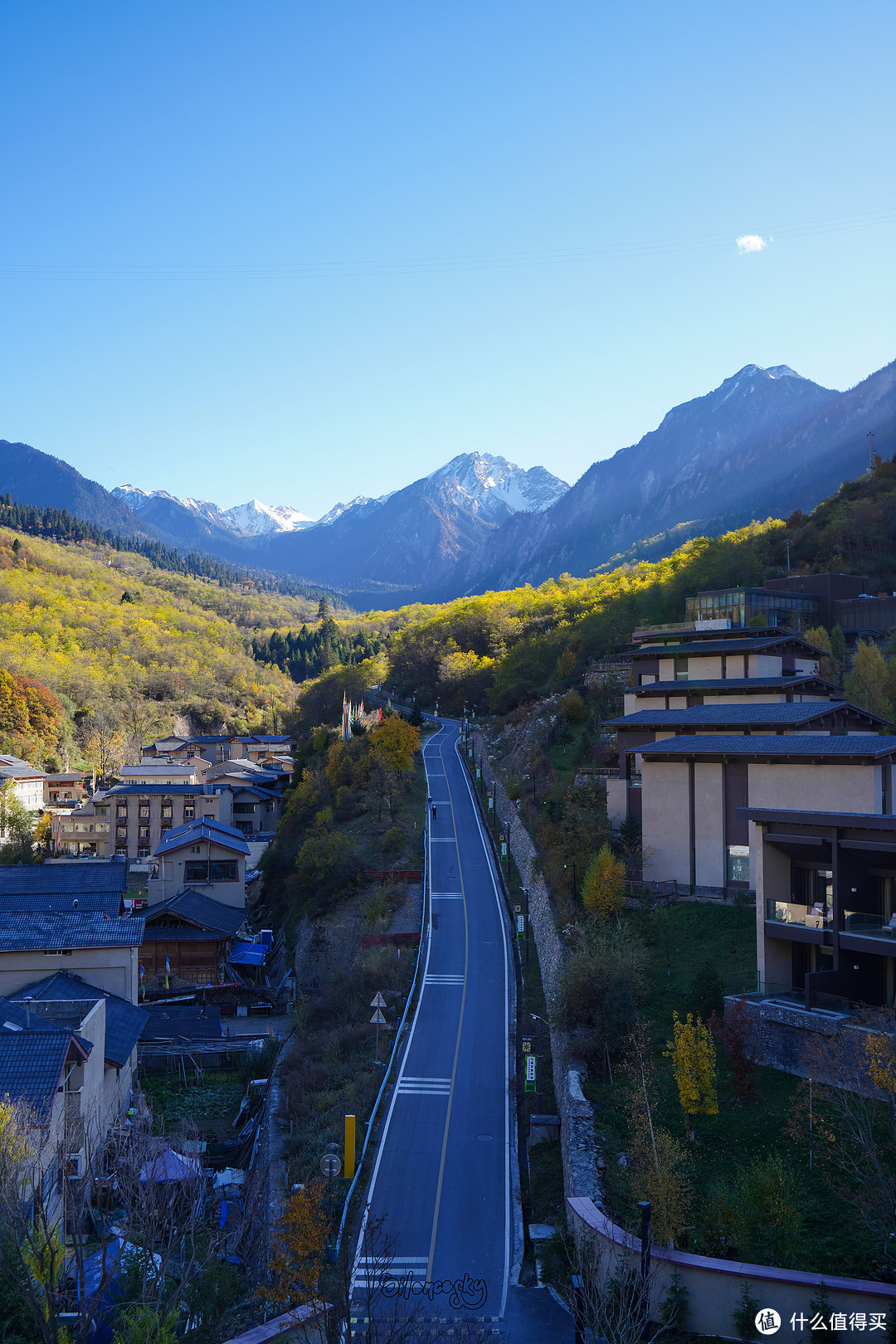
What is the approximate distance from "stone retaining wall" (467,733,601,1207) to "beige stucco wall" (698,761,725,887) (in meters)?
5.11

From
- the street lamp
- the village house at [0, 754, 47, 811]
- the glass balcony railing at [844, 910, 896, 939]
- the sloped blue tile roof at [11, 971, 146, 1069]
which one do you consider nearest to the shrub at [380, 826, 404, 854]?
the sloped blue tile roof at [11, 971, 146, 1069]

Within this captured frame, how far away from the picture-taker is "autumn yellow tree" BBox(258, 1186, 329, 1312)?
1260 cm

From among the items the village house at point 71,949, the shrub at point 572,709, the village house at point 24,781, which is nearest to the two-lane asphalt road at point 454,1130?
the village house at point 71,949

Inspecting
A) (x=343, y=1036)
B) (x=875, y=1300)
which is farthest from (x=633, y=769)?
(x=875, y=1300)

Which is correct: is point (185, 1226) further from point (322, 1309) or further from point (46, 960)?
point (46, 960)

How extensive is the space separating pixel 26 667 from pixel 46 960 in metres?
88.6

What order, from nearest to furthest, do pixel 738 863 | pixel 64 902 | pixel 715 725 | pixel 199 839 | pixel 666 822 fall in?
pixel 738 863 < pixel 666 822 < pixel 715 725 < pixel 64 902 < pixel 199 839

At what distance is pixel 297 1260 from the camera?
13.2m

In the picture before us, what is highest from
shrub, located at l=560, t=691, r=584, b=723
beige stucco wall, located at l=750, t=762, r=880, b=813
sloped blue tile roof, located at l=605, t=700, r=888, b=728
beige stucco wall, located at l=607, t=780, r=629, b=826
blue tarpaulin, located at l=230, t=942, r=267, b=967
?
shrub, located at l=560, t=691, r=584, b=723

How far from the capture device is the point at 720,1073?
715 inches

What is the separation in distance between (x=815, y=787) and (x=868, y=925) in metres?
7.42

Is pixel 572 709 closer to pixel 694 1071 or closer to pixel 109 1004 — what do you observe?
pixel 109 1004

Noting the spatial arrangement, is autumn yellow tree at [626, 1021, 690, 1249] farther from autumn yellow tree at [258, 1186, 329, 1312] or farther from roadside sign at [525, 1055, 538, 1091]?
autumn yellow tree at [258, 1186, 329, 1312]

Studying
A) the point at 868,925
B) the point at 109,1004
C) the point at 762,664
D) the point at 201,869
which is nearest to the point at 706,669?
the point at 762,664
